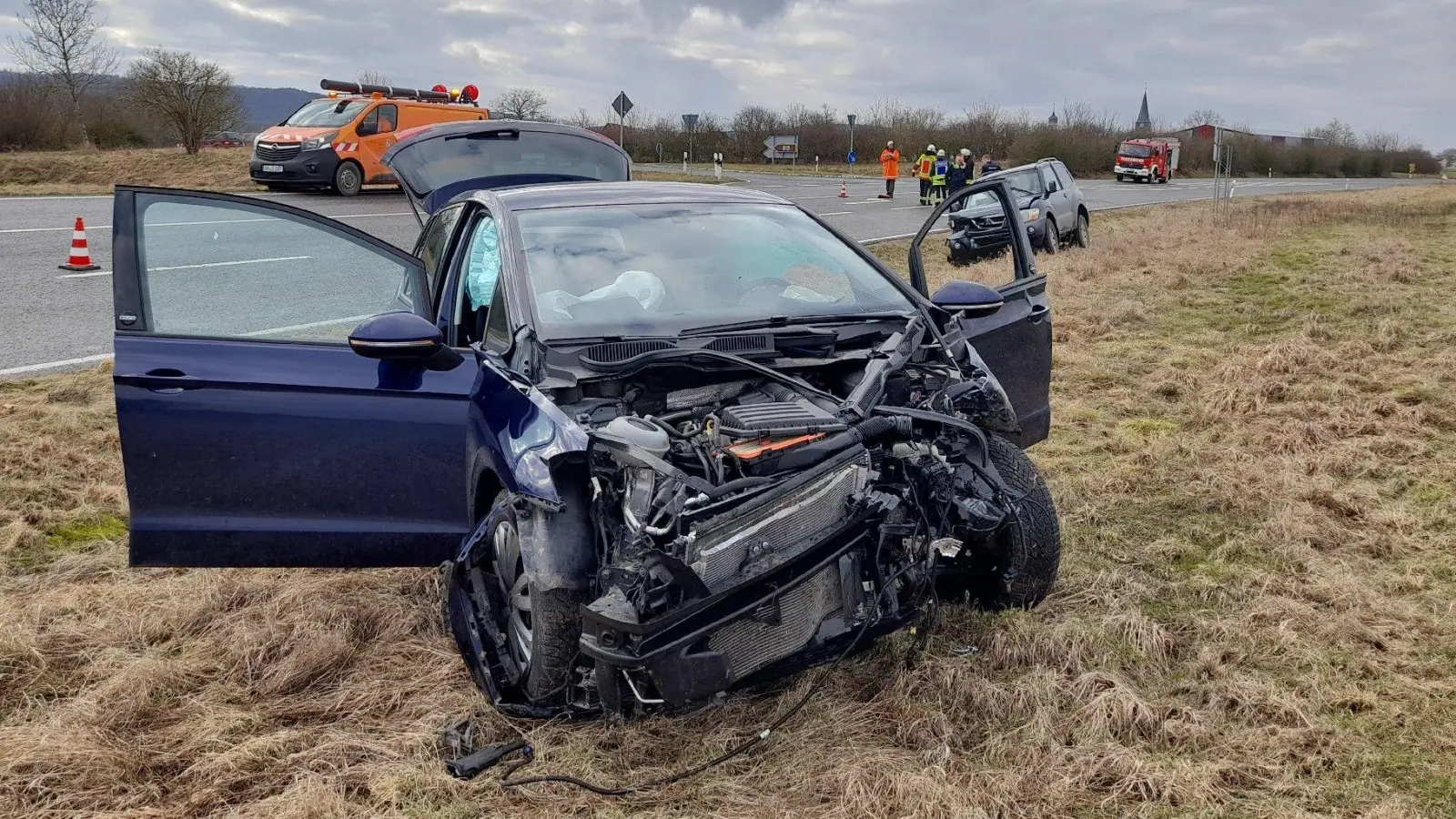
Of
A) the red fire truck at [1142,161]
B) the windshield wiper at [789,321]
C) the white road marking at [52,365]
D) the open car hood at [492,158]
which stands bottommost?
the white road marking at [52,365]

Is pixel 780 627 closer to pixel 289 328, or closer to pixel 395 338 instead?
pixel 395 338

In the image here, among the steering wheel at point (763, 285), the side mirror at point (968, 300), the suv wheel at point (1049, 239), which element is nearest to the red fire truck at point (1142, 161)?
the suv wheel at point (1049, 239)

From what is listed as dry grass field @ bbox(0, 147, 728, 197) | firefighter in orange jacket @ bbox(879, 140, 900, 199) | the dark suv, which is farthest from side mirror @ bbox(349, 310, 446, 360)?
firefighter in orange jacket @ bbox(879, 140, 900, 199)

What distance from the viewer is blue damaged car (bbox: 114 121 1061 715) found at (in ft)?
10.0

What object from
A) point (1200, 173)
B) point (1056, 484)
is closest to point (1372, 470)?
point (1056, 484)

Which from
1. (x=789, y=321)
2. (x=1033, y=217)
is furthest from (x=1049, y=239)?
(x=789, y=321)

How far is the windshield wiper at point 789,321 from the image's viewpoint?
3.81 meters

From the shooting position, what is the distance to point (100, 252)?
533 inches

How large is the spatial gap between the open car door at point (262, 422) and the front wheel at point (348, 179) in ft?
59.5

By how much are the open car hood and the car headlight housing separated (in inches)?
569

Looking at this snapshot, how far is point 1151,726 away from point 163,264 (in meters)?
3.65

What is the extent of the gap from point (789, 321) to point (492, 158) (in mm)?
4022

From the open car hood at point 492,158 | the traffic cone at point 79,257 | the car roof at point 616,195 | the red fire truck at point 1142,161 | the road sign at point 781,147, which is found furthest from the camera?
the road sign at point 781,147

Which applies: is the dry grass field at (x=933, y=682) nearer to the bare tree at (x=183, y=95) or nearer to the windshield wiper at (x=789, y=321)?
the windshield wiper at (x=789, y=321)
